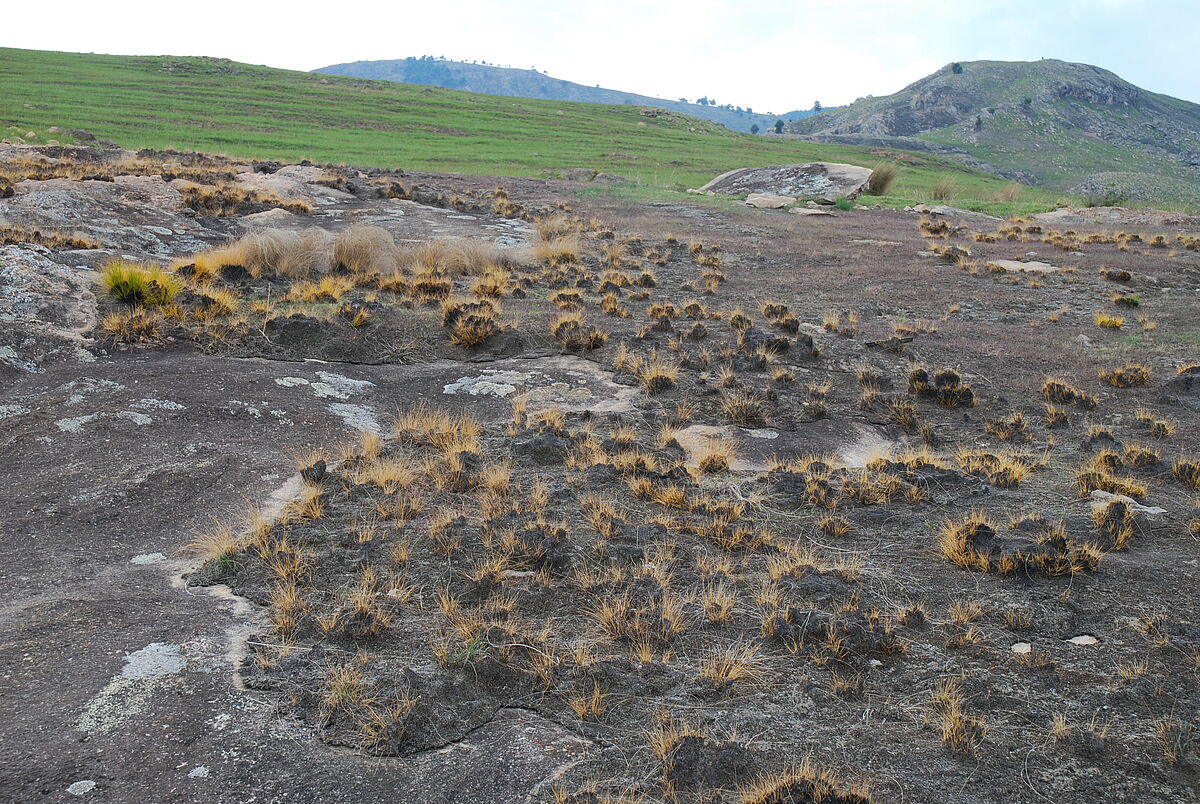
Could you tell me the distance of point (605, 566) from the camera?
489 centimetres

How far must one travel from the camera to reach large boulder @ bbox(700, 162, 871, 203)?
27719mm

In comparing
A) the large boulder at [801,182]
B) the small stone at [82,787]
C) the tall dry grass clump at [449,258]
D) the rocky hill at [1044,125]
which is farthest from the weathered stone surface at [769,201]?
the rocky hill at [1044,125]

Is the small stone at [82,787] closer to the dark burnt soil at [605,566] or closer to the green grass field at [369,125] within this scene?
the dark burnt soil at [605,566]

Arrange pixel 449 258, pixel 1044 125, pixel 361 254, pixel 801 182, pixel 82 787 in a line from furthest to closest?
pixel 1044 125, pixel 801 182, pixel 449 258, pixel 361 254, pixel 82 787

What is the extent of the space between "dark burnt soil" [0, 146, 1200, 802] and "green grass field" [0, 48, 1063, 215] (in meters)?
20.4

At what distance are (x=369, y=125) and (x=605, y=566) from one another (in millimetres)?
53665

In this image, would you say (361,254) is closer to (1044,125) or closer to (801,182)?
(801,182)

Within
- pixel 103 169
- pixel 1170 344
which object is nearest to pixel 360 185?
pixel 103 169

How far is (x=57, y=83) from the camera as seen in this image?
53375mm

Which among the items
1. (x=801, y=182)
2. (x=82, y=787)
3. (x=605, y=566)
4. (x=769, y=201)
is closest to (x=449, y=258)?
(x=605, y=566)

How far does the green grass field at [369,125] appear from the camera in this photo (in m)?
35.1

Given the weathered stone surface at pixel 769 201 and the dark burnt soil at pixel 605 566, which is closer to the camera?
the dark burnt soil at pixel 605 566

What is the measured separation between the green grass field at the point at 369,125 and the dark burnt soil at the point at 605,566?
20423mm

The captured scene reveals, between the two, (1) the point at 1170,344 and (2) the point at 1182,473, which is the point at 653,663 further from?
(1) the point at 1170,344
